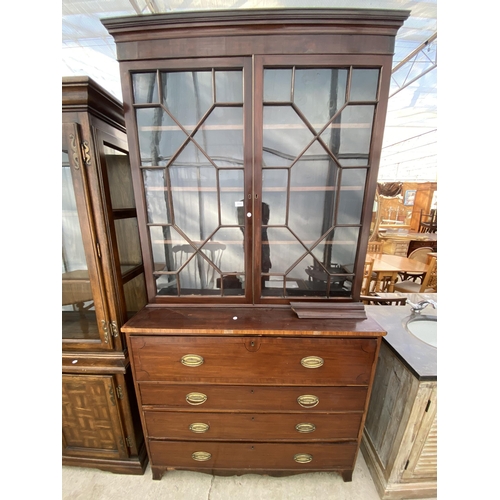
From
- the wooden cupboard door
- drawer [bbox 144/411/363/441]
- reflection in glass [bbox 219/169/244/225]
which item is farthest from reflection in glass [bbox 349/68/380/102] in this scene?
the wooden cupboard door

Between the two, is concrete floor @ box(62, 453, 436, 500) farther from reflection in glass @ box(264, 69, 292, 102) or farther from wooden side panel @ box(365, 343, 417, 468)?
reflection in glass @ box(264, 69, 292, 102)

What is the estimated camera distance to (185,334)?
98 centimetres

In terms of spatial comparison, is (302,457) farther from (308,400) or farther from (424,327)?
(424,327)

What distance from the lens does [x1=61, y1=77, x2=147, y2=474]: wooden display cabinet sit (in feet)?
2.96

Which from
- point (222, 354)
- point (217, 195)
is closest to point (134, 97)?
point (217, 195)

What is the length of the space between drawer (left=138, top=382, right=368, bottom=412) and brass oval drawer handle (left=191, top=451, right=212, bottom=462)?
11.5 inches

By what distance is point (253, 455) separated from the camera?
44.8 inches

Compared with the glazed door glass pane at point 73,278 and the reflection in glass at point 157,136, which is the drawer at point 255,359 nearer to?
the glazed door glass pane at point 73,278

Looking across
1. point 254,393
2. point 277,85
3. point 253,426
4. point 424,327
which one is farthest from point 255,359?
point 277,85

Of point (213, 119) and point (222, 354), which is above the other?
point (213, 119)

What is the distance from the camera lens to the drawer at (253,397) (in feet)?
3.41

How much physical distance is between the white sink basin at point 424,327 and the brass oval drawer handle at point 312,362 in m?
0.73
